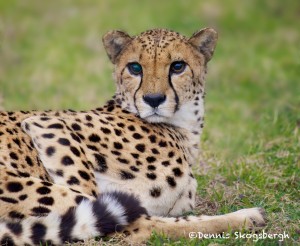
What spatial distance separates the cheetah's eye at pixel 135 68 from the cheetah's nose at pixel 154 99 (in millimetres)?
199

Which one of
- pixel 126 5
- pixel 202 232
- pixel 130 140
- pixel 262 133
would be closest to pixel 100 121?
pixel 130 140

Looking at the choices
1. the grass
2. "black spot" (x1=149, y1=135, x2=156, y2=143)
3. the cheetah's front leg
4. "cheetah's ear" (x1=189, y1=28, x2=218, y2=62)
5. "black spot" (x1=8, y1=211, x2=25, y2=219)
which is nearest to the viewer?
"black spot" (x1=8, y1=211, x2=25, y2=219)

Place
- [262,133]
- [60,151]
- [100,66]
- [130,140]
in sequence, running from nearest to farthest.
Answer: [60,151] < [130,140] < [262,133] < [100,66]

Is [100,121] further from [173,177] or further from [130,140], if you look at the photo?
[173,177]

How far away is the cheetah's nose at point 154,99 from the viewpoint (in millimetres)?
3928

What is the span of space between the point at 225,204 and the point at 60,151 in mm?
1006

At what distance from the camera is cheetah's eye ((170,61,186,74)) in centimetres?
409

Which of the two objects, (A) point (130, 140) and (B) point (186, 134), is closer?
(A) point (130, 140)

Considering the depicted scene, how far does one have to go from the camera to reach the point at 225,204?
4176 millimetres

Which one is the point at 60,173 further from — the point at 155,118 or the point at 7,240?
the point at 155,118

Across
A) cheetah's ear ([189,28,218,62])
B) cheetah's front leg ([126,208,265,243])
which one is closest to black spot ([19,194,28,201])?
cheetah's front leg ([126,208,265,243])

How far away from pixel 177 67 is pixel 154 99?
27 centimetres

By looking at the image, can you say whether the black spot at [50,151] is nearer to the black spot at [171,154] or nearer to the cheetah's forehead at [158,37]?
the black spot at [171,154]

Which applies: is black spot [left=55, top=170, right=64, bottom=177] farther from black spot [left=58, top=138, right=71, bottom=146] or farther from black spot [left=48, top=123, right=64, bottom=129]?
black spot [left=48, top=123, right=64, bottom=129]
